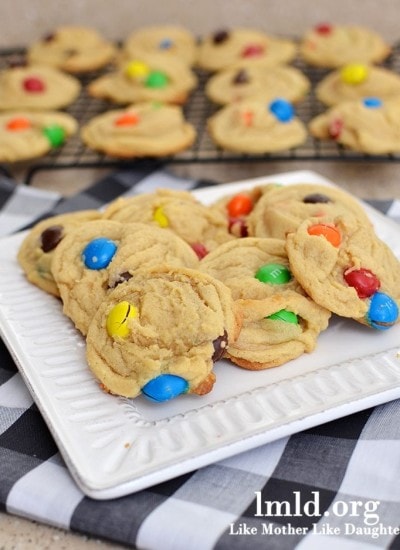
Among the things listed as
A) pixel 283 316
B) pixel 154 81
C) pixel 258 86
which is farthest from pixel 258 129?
pixel 283 316

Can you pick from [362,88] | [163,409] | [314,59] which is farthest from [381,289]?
[314,59]

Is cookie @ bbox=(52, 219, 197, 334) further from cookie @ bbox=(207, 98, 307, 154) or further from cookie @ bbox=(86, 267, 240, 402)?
cookie @ bbox=(207, 98, 307, 154)

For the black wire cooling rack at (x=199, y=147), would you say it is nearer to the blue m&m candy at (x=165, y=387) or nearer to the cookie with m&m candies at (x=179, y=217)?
the cookie with m&m candies at (x=179, y=217)

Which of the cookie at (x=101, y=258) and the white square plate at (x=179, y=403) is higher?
the cookie at (x=101, y=258)

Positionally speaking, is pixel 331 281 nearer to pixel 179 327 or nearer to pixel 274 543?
→ pixel 179 327

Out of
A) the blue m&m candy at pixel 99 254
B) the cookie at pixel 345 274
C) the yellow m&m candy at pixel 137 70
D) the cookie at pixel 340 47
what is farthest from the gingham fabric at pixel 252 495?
the cookie at pixel 340 47

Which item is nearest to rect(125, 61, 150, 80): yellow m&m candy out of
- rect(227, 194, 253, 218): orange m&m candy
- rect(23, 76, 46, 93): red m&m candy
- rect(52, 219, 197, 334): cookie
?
rect(23, 76, 46, 93): red m&m candy
